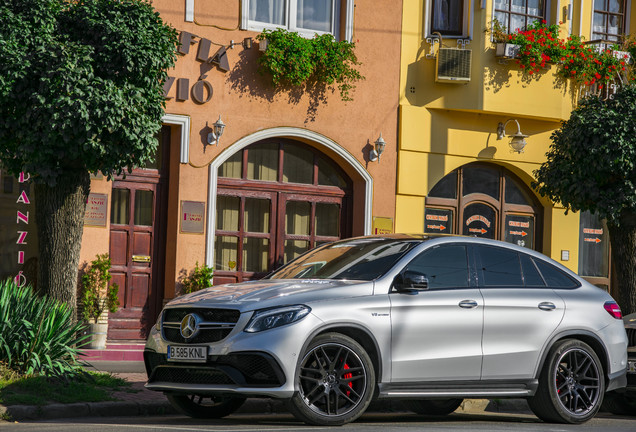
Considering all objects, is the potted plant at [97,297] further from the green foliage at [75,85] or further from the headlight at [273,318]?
the headlight at [273,318]

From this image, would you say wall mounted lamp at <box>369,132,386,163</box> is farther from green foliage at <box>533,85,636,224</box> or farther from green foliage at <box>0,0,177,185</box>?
green foliage at <box>0,0,177,185</box>

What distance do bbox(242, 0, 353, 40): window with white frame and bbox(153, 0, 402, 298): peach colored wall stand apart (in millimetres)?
202

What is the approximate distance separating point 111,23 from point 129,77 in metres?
0.63

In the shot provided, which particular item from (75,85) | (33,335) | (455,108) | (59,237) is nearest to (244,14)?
(455,108)

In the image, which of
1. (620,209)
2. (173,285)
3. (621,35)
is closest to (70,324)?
(173,285)

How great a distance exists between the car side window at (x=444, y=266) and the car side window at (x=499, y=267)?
199 mm

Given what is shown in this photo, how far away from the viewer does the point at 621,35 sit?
770 inches

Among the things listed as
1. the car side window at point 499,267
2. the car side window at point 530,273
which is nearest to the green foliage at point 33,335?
the car side window at point 499,267

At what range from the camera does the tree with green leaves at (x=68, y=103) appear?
1121 cm

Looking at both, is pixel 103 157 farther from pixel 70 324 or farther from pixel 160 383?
pixel 160 383

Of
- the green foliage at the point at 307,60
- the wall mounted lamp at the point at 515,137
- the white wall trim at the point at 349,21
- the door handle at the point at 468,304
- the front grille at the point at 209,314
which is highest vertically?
the white wall trim at the point at 349,21

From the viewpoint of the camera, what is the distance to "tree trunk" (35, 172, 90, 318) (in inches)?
447

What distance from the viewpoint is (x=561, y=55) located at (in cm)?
1839

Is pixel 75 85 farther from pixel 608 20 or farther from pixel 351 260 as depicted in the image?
pixel 608 20
